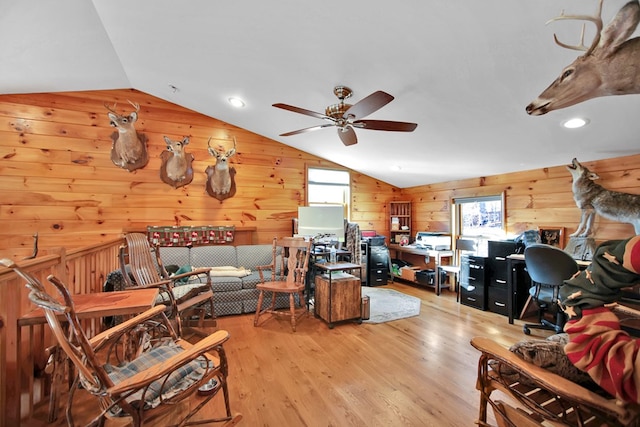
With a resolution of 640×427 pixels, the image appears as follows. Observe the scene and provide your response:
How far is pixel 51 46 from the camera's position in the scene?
286 cm

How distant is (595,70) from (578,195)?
7.50ft

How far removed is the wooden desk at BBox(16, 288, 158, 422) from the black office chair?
11.0 feet

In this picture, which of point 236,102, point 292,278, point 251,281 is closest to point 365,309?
point 292,278

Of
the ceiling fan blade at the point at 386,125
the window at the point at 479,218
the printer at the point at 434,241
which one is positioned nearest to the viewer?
the ceiling fan blade at the point at 386,125

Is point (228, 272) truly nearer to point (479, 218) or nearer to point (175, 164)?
point (175, 164)

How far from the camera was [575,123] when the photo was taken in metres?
2.57

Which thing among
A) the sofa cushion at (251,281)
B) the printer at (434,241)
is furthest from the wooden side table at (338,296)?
the printer at (434,241)

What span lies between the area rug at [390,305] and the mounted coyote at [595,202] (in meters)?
2.09

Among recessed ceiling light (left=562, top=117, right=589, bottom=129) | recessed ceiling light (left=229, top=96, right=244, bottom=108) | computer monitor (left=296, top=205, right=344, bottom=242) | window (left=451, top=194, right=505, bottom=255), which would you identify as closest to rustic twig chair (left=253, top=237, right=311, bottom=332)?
computer monitor (left=296, top=205, right=344, bottom=242)

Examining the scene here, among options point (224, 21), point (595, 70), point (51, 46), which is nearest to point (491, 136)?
point (595, 70)

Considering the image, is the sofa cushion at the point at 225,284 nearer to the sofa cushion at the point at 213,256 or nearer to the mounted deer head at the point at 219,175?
the sofa cushion at the point at 213,256

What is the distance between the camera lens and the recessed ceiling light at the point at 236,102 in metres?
3.71

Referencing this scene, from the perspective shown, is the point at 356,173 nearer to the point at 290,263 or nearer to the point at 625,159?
the point at 290,263

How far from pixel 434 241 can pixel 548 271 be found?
7.53 ft
